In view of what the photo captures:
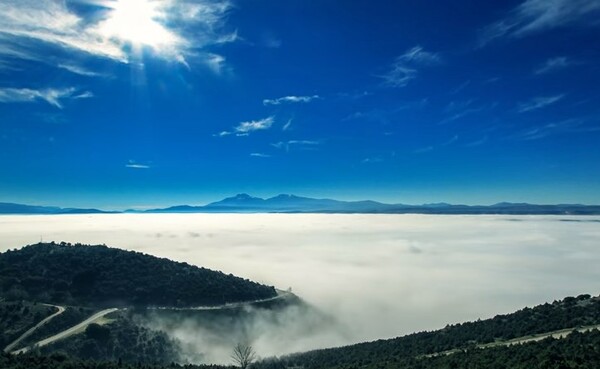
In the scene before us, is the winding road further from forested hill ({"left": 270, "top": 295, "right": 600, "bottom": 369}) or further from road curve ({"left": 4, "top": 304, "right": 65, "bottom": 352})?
forested hill ({"left": 270, "top": 295, "right": 600, "bottom": 369})

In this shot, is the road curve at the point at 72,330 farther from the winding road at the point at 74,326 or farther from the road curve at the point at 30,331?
the road curve at the point at 30,331

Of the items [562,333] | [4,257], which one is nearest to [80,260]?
[4,257]

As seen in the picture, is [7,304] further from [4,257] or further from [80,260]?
[4,257]

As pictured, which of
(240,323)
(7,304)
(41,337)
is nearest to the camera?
(41,337)

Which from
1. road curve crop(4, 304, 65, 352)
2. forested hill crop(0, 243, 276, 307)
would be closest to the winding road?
road curve crop(4, 304, 65, 352)

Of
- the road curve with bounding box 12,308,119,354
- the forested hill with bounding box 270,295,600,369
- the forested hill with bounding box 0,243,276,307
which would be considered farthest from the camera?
the forested hill with bounding box 0,243,276,307

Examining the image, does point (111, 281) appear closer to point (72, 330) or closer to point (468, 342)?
point (72, 330)

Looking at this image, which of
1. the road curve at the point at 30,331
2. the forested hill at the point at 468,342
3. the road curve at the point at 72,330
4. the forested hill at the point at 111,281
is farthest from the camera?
the forested hill at the point at 111,281

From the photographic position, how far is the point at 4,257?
14238 cm

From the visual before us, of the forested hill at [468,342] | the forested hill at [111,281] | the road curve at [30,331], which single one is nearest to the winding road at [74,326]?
the road curve at [30,331]

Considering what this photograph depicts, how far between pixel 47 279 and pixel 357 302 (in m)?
101

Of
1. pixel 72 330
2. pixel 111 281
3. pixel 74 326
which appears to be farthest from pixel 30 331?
pixel 111 281

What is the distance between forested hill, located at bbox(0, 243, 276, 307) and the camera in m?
120

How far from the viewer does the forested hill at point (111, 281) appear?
120 metres
